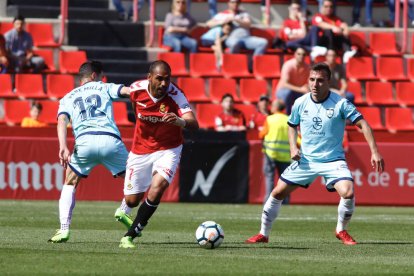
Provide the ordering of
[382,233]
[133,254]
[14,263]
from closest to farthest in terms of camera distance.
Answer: [14,263] → [133,254] → [382,233]

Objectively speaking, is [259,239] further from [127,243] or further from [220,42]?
[220,42]

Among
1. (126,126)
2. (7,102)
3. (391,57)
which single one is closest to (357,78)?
(391,57)

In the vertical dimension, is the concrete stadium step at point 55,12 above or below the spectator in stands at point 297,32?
above

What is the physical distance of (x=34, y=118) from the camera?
21.5 meters

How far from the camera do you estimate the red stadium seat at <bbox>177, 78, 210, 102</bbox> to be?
937 inches

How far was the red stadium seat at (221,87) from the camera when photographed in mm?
24047

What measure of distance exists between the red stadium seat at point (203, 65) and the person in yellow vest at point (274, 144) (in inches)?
171

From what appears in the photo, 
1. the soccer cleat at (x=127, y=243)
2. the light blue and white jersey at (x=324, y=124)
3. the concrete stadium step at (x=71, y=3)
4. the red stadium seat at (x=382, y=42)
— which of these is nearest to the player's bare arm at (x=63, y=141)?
the soccer cleat at (x=127, y=243)

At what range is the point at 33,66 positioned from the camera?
23.6 meters

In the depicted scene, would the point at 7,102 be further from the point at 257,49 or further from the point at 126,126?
the point at 257,49

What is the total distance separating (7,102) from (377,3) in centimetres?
1022

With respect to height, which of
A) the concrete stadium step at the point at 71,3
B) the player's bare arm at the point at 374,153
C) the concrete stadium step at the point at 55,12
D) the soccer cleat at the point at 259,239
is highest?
Result: the concrete stadium step at the point at 71,3

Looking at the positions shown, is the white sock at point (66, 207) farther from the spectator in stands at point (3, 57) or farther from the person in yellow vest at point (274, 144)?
the spectator in stands at point (3, 57)

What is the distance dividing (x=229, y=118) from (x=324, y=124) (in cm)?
949
